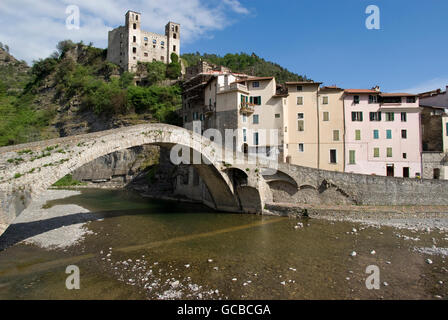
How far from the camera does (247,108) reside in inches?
1024

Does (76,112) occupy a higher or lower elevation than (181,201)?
higher

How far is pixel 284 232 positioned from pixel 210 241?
4.78 meters

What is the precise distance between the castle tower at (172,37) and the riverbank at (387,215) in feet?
182

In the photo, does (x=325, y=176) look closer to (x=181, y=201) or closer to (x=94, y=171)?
(x=181, y=201)

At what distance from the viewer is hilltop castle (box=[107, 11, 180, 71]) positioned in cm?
5797

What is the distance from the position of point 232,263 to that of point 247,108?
59.3 ft

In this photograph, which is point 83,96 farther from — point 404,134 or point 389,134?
point 404,134

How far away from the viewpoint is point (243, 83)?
27391mm

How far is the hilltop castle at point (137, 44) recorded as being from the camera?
58.0 metres

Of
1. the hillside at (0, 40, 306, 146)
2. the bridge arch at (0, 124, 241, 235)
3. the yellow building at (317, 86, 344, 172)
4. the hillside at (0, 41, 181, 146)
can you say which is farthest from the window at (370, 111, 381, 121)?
the hillside at (0, 41, 181, 146)

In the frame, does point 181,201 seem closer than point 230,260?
No

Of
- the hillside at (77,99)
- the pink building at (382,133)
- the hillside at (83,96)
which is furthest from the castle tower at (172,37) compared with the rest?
the pink building at (382,133)
